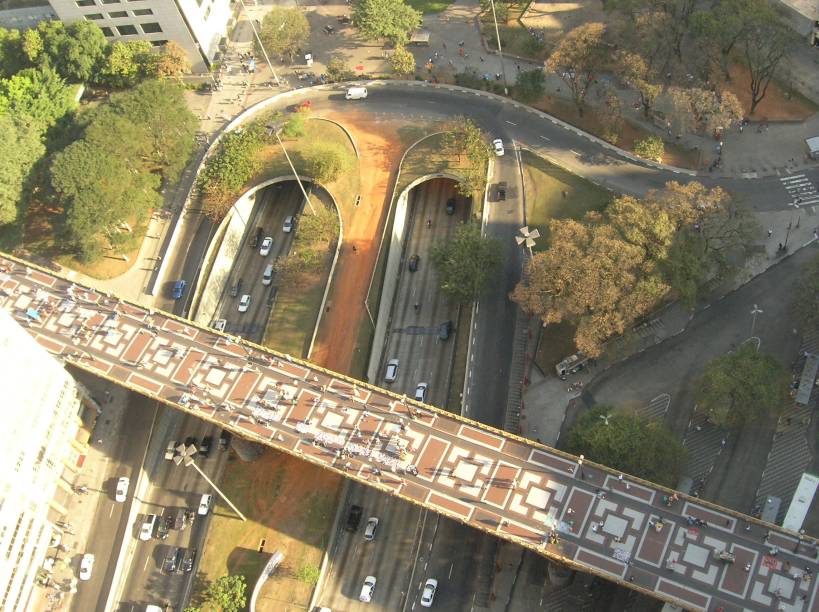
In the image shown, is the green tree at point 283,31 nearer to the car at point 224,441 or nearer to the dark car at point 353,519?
the car at point 224,441

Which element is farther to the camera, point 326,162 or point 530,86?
point 530,86

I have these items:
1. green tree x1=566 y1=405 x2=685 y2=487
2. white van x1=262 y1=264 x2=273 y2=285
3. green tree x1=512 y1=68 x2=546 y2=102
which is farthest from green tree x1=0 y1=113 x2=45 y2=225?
green tree x1=566 y1=405 x2=685 y2=487

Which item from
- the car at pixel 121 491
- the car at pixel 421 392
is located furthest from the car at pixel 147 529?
the car at pixel 421 392

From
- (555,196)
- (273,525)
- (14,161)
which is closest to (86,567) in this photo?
(273,525)

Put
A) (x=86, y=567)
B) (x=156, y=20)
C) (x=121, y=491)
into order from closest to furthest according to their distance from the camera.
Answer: (x=86, y=567) < (x=121, y=491) < (x=156, y=20)

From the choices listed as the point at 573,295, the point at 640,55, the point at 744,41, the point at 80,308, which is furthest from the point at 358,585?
the point at 744,41

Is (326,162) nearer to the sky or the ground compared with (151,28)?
nearer to the ground

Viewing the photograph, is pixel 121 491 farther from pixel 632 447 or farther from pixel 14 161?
pixel 632 447
